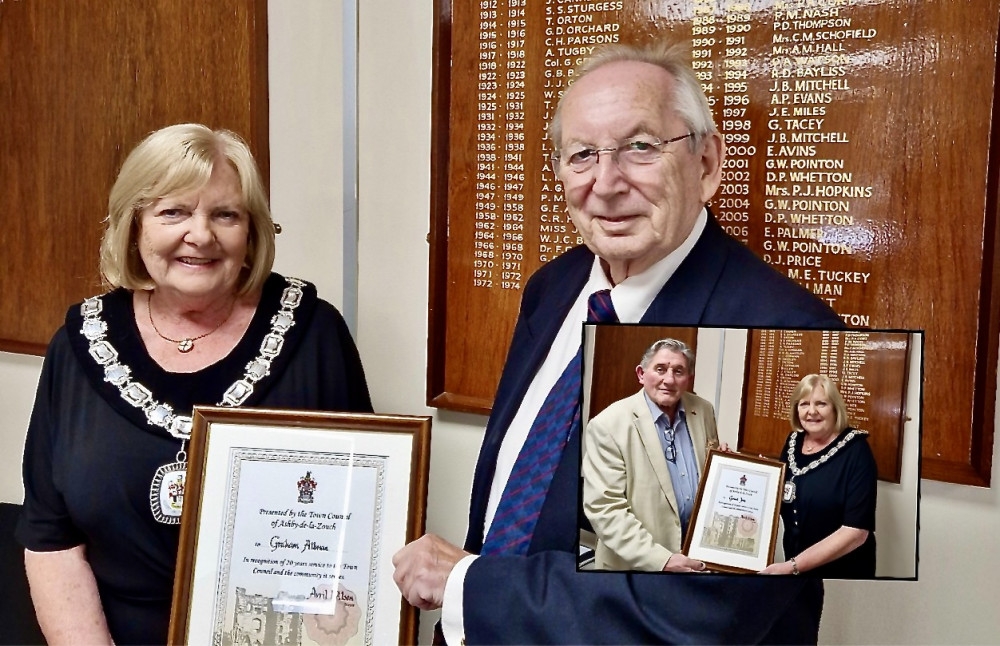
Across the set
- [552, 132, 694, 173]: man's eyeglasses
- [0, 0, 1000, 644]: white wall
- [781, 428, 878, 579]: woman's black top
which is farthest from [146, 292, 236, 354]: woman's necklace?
[781, 428, 878, 579]: woman's black top

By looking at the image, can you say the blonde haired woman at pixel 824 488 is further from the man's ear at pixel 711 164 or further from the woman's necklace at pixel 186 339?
the woman's necklace at pixel 186 339

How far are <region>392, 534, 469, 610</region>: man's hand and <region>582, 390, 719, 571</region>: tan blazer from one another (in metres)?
0.30

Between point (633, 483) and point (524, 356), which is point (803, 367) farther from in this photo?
point (524, 356)

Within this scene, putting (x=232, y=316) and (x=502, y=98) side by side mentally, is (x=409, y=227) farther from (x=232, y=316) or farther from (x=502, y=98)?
(x=232, y=316)

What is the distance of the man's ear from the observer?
124 centimetres

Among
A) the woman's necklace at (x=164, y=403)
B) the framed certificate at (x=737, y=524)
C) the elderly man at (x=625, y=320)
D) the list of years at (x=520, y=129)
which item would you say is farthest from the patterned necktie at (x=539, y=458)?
the woman's necklace at (x=164, y=403)

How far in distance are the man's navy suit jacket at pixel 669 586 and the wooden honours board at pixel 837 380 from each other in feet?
0.19

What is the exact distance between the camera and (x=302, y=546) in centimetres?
136

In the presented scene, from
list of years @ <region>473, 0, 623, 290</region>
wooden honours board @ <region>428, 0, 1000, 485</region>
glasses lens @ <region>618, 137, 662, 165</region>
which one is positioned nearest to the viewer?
glasses lens @ <region>618, 137, 662, 165</region>

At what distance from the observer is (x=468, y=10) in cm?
174

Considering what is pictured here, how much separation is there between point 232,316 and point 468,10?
2.60 feet

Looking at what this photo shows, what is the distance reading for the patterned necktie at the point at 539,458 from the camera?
1.26 m

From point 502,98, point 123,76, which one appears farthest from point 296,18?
point 502,98

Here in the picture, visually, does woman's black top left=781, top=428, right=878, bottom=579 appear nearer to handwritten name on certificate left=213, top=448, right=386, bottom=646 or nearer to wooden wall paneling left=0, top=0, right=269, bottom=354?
handwritten name on certificate left=213, top=448, right=386, bottom=646
